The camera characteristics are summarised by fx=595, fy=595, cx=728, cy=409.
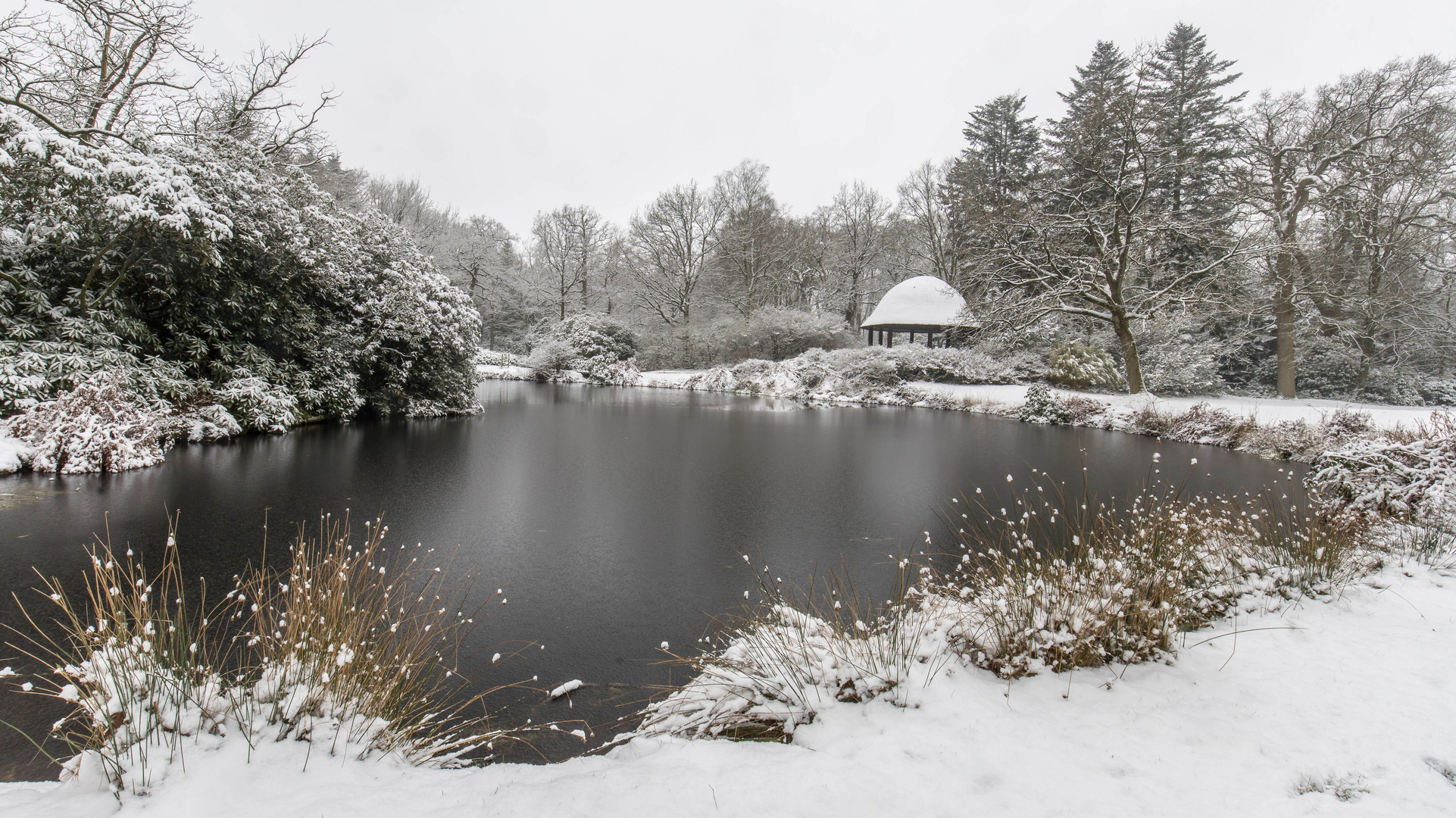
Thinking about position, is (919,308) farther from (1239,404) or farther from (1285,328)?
(1239,404)

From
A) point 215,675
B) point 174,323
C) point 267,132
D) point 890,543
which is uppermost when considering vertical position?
point 267,132

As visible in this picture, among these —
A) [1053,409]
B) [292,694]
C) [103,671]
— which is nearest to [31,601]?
[103,671]

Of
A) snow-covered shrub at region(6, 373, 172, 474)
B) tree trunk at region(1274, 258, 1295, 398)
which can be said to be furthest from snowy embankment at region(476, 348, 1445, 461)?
snow-covered shrub at region(6, 373, 172, 474)

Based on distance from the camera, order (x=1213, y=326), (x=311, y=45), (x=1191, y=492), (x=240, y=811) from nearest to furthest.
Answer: (x=240, y=811) → (x=1191, y=492) → (x=311, y=45) → (x=1213, y=326)

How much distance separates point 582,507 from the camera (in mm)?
6457

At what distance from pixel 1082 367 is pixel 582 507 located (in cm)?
1780

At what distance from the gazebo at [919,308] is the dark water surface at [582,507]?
41.8ft

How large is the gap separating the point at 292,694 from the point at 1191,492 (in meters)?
8.82

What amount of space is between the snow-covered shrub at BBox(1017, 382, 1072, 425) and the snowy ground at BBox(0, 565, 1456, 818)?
14071 mm

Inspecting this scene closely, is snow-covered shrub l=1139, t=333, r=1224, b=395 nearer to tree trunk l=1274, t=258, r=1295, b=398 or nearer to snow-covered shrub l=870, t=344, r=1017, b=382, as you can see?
tree trunk l=1274, t=258, r=1295, b=398

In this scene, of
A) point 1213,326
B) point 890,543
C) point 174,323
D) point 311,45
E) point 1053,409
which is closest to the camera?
point 890,543

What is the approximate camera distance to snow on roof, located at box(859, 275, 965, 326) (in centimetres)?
2433

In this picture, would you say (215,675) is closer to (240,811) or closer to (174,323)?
(240,811)

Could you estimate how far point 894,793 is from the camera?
199cm
